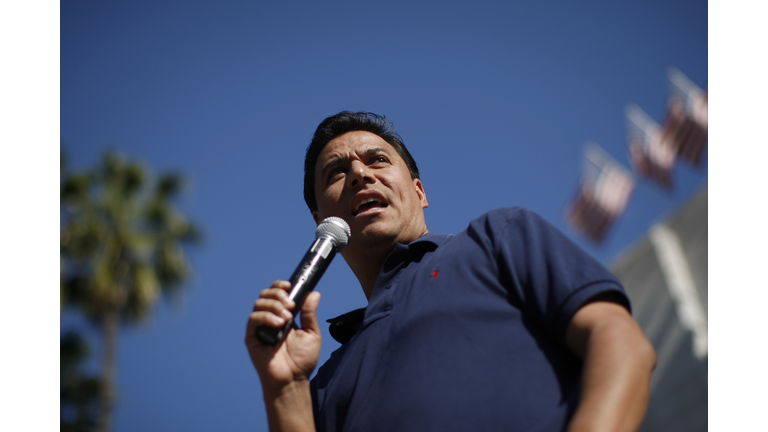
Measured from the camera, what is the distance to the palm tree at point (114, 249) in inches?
525

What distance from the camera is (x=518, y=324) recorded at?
1.58m

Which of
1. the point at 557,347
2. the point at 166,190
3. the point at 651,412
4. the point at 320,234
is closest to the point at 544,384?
the point at 557,347

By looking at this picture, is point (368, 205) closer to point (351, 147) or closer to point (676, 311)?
point (351, 147)

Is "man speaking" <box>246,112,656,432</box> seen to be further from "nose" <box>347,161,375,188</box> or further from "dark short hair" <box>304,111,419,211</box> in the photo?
"dark short hair" <box>304,111,419,211</box>

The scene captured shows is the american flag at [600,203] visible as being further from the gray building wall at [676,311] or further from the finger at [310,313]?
the finger at [310,313]

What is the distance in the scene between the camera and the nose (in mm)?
2424

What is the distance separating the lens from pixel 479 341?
5.14 ft

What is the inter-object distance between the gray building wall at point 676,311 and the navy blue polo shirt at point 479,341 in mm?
8151

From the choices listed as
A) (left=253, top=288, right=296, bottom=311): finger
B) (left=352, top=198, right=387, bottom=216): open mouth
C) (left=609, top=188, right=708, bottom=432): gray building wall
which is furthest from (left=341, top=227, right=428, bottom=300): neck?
(left=609, top=188, right=708, bottom=432): gray building wall

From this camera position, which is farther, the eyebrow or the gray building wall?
the gray building wall

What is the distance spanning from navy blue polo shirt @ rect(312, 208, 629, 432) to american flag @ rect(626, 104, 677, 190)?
18117 mm

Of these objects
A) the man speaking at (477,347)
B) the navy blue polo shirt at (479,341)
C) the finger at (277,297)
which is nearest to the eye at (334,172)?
the man speaking at (477,347)

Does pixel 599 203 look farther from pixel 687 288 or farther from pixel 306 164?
pixel 306 164

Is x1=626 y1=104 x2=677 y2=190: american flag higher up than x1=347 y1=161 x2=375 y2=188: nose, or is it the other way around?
x1=347 y1=161 x2=375 y2=188: nose
